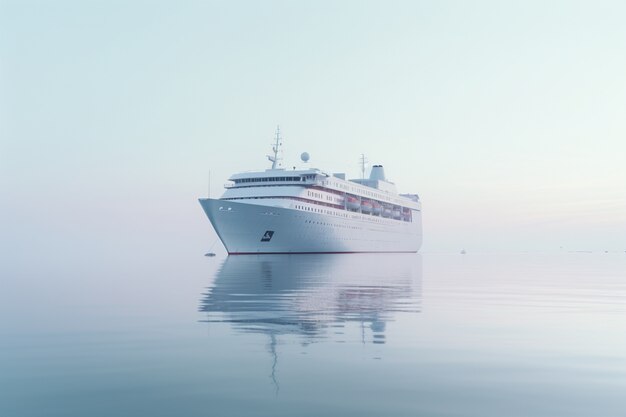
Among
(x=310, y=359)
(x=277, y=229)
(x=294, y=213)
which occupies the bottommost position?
(x=310, y=359)

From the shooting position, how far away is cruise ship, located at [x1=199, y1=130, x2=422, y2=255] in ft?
224

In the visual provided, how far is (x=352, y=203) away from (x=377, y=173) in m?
23.6

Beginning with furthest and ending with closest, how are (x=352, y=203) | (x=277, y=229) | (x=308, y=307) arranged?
(x=352, y=203)
(x=277, y=229)
(x=308, y=307)

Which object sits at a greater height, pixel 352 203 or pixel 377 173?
pixel 377 173

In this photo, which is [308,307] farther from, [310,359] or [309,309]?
[310,359]

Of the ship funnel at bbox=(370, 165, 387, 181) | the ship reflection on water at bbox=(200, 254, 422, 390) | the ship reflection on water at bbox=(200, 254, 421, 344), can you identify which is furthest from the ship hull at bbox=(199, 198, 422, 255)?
the ship reflection on water at bbox=(200, 254, 422, 390)

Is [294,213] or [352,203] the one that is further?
[352,203]

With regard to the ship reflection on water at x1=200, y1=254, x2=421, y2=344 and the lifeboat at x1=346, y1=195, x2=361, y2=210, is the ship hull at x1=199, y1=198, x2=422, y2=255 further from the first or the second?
the ship reflection on water at x1=200, y1=254, x2=421, y2=344

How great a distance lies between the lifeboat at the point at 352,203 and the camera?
87650mm

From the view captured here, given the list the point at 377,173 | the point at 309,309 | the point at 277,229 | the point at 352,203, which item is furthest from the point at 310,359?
the point at 377,173

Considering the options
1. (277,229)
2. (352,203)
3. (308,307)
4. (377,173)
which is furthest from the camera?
(377,173)

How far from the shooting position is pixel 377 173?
111m

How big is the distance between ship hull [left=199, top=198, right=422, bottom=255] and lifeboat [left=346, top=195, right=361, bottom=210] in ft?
4.99

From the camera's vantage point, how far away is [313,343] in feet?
35.5
